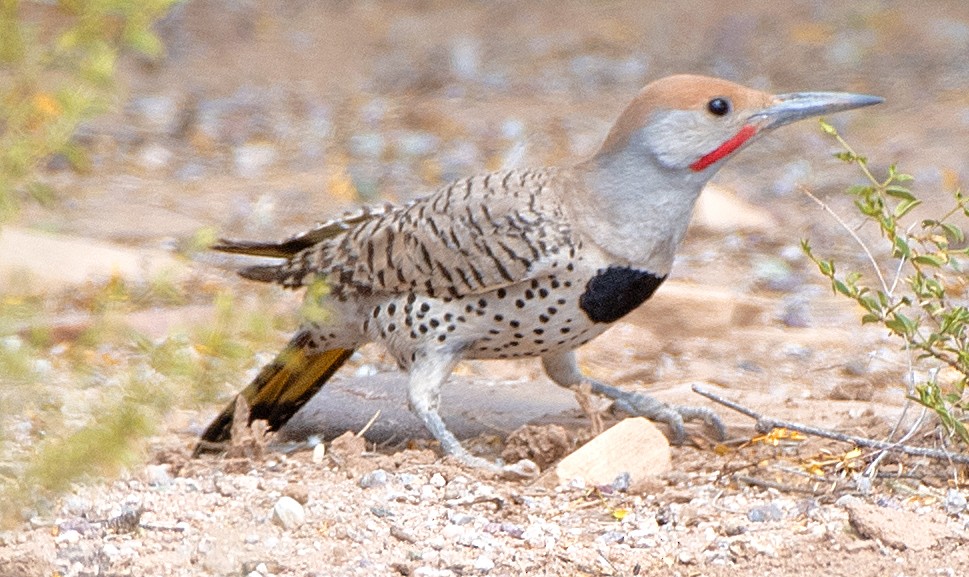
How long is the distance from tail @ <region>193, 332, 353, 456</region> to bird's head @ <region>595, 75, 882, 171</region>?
1128 millimetres

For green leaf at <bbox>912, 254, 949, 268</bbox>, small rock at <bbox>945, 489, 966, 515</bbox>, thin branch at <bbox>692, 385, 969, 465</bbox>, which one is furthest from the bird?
small rock at <bbox>945, 489, 966, 515</bbox>

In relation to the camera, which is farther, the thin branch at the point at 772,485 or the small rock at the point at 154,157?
the small rock at the point at 154,157

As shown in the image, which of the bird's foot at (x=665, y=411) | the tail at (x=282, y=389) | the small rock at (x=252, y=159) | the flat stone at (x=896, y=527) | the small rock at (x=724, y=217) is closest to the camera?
the flat stone at (x=896, y=527)

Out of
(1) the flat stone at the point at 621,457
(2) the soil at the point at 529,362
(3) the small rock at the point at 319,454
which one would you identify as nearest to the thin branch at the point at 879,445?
(2) the soil at the point at 529,362

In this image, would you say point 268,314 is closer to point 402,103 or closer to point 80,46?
point 80,46

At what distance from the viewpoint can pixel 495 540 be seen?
10.9 feet

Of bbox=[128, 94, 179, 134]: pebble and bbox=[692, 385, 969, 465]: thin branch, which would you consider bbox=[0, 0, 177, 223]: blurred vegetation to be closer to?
bbox=[692, 385, 969, 465]: thin branch

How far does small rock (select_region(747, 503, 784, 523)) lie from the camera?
3377 mm

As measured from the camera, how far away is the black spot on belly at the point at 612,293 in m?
3.91

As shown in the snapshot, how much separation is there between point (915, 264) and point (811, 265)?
128 inches

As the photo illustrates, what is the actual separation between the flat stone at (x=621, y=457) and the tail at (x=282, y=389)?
0.90 m

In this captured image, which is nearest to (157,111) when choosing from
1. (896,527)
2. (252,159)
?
(252,159)

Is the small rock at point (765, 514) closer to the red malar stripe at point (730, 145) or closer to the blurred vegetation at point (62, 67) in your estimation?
the red malar stripe at point (730, 145)

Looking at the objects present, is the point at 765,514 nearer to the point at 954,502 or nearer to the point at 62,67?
the point at 954,502
